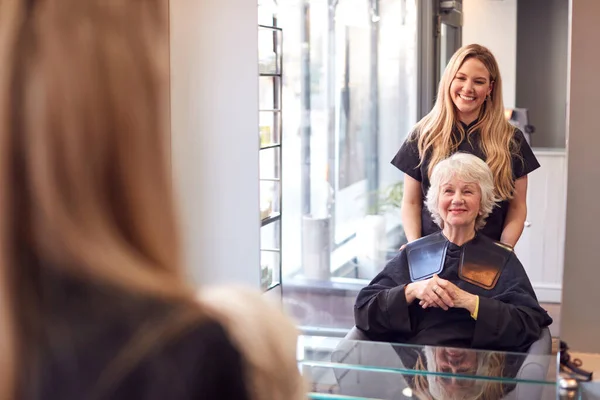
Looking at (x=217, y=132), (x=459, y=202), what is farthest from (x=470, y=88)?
(x=217, y=132)

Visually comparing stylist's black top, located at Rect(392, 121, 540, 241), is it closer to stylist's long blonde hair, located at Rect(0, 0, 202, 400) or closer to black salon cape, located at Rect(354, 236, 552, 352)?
black salon cape, located at Rect(354, 236, 552, 352)

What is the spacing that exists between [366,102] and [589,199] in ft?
2.59

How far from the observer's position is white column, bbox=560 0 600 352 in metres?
2.51

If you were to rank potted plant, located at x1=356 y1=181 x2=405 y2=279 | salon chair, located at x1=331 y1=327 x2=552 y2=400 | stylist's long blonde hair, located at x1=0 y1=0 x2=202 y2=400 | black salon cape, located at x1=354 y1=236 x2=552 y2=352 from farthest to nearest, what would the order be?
1. potted plant, located at x1=356 y1=181 x2=405 y2=279
2. black salon cape, located at x1=354 y1=236 x2=552 y2=352
3. salon chair, located at x1=331 y1=327 x2=552 y2=400
4. stylist's long blonde hair, located at x1=0 y1=0 x2=202 y2=400

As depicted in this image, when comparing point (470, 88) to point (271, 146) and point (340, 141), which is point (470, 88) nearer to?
point (340, 141)

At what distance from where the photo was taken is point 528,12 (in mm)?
2449

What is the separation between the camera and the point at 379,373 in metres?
1.64

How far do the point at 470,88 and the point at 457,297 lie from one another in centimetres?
63

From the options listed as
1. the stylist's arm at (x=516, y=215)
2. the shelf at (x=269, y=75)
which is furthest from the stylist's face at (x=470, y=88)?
the shelf at (x=269, y=75)

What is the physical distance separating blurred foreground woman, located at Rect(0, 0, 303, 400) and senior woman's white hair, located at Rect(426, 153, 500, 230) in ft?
6.22

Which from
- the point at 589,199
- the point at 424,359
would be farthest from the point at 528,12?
the point at 424,359

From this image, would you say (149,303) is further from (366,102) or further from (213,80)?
(213,80)

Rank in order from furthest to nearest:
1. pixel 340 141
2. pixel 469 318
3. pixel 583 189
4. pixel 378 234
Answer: pixel 340 141
pixel 378 234
pixel 583 189
pixel 469 318

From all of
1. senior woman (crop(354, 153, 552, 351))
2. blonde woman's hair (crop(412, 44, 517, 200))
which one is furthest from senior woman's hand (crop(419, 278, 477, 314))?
blonde woman's hair (crop(412, 44, 517, 200))
